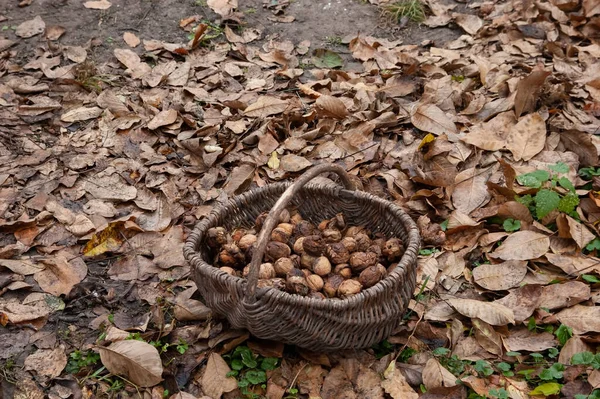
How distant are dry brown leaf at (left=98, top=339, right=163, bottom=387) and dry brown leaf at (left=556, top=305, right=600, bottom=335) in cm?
132

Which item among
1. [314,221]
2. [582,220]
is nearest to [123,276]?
[314,221]

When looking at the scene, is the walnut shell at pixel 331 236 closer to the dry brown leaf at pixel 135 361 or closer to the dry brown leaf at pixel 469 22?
the dry brown leaf at pixel 135 361

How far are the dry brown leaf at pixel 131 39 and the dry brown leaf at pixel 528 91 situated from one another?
2.10 m

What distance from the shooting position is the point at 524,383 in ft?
6.50

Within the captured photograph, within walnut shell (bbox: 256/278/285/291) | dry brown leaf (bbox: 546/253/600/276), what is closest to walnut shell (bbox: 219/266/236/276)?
walnut shell (bbox: 256/278/285/291)

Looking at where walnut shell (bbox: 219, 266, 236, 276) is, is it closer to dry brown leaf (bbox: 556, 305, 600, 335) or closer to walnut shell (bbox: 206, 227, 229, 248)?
walnut shell (bbox: 206, 227, 229, 248)

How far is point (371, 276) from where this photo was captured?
1.98m

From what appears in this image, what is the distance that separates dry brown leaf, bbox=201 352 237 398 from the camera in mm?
1995

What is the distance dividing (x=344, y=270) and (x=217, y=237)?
0.43m

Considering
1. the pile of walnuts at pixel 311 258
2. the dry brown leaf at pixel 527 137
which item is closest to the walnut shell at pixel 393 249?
the pile of walnuts at pixel 311 258

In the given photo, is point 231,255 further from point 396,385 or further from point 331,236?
point 396,385

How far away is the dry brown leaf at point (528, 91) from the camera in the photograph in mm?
2949

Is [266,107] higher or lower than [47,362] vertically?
higher

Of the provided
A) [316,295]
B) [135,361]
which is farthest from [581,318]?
[135,361]
